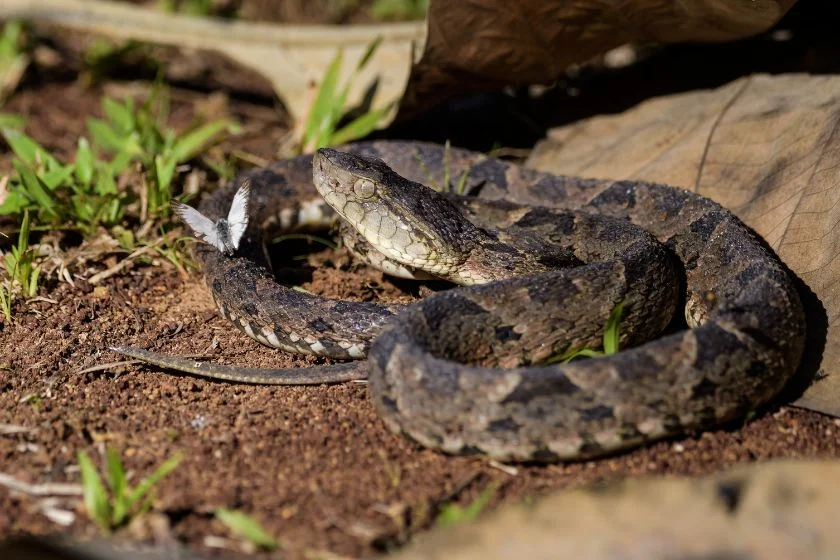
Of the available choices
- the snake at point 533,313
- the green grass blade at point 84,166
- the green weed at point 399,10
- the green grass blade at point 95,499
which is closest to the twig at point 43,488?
the green grass blade at point 95,499

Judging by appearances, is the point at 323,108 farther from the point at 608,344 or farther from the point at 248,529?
the point at 248,529

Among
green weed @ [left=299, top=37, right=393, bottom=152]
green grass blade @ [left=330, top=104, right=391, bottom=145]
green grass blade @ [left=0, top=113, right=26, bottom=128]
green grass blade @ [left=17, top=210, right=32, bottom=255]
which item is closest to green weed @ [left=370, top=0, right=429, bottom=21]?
green weed @ [left=299, top=37, right=393, bottom=152]

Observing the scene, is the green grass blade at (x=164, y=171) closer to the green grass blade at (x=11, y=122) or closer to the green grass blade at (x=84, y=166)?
the green grass blade at (x=84, y=166)

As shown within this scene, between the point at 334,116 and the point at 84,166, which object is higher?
the point at 334,116

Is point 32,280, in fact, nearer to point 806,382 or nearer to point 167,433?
point 167,433

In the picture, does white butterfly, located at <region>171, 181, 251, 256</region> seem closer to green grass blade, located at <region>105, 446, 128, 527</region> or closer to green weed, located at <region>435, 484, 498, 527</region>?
green grass blade, located at <region>105, 446, 128, 527</region>

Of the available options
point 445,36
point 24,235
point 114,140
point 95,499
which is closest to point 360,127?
point 445,36

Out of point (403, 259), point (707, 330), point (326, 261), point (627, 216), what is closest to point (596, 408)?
point (707, 330)
